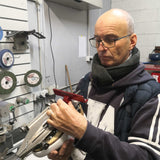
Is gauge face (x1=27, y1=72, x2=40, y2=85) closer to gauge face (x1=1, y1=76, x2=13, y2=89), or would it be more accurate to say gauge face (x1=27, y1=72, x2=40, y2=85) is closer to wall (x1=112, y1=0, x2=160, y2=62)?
gauge face (x1=1, y1=76, x2=13, y2=89)

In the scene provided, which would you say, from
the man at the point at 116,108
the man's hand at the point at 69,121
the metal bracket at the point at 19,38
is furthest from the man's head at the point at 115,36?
the metal bracket at the point at 19,38

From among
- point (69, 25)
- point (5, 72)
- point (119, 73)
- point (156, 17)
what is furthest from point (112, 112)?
point (156, 17)

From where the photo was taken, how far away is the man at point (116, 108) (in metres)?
0.58

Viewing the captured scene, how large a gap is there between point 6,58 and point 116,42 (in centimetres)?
89

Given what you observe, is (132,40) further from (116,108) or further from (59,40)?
(59,40)

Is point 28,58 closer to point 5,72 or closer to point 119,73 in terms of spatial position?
point 5,72

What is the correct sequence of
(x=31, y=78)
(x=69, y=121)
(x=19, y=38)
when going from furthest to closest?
(x=31, y=78), (x=19, y=38), (x=69, y=121)

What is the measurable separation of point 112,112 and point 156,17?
2.77 m

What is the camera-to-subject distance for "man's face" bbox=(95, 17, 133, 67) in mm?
804

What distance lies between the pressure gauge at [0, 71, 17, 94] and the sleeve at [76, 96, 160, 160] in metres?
0.90

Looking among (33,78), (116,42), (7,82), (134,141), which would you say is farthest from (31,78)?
(134,141)

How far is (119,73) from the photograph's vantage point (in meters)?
0.81

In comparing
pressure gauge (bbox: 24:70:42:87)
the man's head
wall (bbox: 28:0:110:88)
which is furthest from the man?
wall (bbox: 28:0:110:88)

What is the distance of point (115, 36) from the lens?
813mm
